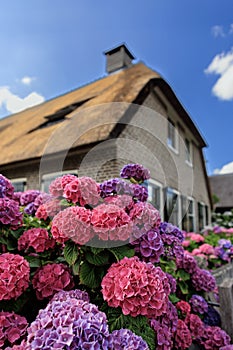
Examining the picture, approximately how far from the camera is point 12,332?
3.49 ft

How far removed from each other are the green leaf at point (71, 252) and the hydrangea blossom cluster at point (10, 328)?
0.29 m

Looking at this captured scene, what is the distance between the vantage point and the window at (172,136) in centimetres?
897

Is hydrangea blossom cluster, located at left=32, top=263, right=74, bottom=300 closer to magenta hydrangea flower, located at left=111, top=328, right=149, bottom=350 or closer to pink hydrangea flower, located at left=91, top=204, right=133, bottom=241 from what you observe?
pink hydrangea flower, located at left=91, top=204, right=133, bottom=241

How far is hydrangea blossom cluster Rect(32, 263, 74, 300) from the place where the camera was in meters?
1.23

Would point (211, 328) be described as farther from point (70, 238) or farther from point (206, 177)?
point (206, 177)

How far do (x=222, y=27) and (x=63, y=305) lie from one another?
5201mm

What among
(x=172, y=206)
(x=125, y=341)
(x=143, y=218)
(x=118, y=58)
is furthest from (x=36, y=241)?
(x=118, y=58)

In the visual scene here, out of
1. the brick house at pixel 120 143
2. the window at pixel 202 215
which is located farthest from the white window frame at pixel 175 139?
the window at pixel 202 215

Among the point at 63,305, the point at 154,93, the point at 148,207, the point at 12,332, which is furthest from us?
the point at 154,93

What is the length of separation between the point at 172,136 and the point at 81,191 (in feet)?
27.2

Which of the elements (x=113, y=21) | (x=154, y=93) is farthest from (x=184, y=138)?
(x=113, y=21)

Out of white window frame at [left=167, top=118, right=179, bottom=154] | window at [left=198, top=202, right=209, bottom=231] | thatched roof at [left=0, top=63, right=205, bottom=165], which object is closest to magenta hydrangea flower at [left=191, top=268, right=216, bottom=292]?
thatched roof at [left=0, top=63, right=205, bottom=165]

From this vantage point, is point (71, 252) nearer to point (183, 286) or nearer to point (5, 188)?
point (5, 188)

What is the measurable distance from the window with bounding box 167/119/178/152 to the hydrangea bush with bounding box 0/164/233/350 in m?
7.57
